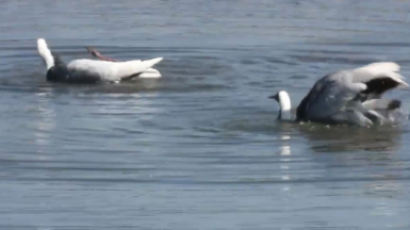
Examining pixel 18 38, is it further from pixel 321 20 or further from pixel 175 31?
pixel 321 20

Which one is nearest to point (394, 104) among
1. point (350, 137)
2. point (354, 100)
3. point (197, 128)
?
point (354, 100)

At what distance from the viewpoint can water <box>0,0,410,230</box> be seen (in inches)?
412

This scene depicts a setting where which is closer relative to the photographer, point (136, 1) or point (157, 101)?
point (157, 101)

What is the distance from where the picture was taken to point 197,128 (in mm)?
13914

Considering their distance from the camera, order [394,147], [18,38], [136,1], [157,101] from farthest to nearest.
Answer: [136,1], [18,38], [157,101], [394,147]

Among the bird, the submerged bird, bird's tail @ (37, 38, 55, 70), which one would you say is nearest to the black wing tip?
the submerged bird

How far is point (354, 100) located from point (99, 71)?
3.65 metres

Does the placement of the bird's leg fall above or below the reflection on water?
above

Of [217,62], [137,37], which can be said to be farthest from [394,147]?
[137,37]

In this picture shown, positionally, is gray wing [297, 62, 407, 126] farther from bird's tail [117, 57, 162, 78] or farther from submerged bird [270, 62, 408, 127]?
bird's tail [117, 57, 162, 78]

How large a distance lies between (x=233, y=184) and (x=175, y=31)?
8969mm

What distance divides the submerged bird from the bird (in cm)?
289

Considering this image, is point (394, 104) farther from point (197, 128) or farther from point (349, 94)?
point (197, 128)

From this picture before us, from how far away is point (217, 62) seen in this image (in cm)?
1783
